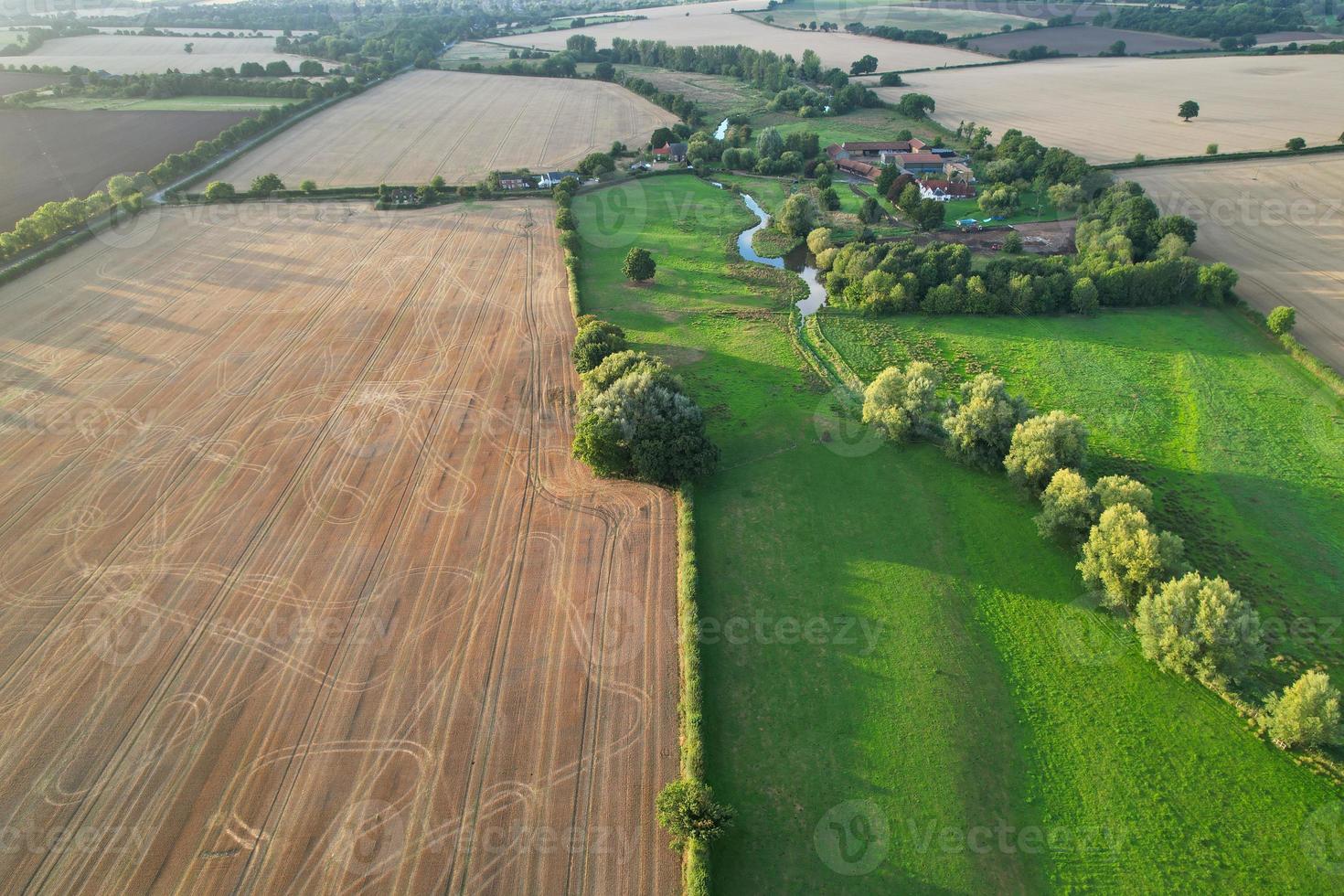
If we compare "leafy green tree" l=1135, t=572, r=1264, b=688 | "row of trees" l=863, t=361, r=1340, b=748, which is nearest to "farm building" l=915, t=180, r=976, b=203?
"row of trees" l=863, t=361, r=1340, b=748

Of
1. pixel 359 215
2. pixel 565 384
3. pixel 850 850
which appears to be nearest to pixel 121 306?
pixel 359 215

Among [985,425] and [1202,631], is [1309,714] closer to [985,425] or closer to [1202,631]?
[1202,631]

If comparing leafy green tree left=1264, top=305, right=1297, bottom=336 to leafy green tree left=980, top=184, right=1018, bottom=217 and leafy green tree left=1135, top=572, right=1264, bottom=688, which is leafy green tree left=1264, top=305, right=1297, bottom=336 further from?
leafy green tree left=1135, top=572, right=1264, bottom=688

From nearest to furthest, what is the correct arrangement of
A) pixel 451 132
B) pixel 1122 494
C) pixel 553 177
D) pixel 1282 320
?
pixel 1122 494 < pixel 1282 320 < pixel 553 177 < pixel 451 132

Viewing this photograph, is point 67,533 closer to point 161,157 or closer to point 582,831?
point 582,831

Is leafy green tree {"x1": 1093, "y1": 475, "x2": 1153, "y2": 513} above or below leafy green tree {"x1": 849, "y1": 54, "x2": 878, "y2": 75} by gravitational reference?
below

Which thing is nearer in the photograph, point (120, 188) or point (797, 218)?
point (797, 218)

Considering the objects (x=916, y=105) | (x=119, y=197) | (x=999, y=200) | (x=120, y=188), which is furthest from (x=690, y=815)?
(x=916, y=105)
